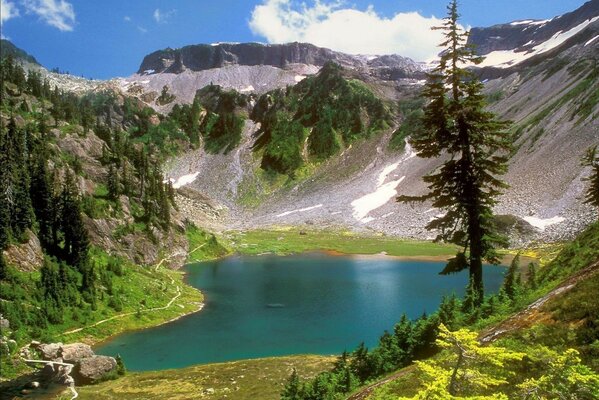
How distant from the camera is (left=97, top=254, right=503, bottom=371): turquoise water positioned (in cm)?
5306

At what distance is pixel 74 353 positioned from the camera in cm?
4494

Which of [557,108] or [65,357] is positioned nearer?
[65,357]

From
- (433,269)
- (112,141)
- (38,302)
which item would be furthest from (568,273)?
(112,141)

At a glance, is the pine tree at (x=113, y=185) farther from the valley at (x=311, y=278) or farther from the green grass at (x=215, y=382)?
the green grass at (x=215, y=382)

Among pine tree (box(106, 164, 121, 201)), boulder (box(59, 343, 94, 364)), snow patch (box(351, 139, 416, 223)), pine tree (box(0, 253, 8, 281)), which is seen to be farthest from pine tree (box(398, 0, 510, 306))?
snow patch (box(351, 139, 416, 223))

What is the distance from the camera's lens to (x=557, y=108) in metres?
169

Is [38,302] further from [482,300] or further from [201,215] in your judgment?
[201,215]

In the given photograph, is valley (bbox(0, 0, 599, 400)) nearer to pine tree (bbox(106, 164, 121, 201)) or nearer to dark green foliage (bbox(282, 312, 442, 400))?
dark green foliage (bbox(282, 312, 442, 400))

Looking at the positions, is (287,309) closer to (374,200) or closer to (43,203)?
(43,203)

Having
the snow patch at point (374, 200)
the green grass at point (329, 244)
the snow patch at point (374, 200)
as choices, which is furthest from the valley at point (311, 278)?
the snow patch at point (374, 200)

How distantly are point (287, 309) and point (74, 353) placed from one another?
3223 cm

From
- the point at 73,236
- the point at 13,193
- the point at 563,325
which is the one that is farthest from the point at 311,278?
the point at 563,325

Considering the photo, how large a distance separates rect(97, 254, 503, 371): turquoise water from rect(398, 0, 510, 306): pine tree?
2912 centimetres

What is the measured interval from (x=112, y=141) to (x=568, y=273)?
106952 mm
